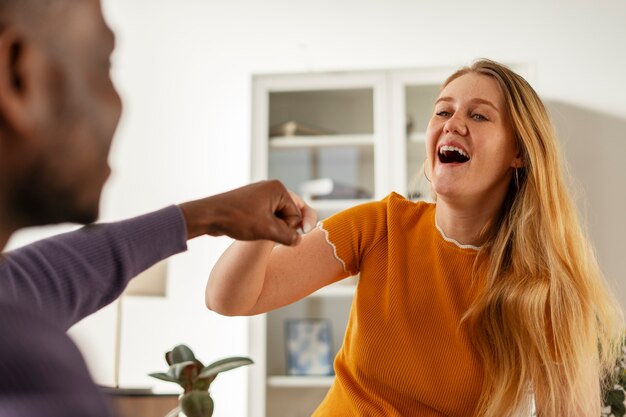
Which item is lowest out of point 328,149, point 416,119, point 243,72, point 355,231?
point 355,231

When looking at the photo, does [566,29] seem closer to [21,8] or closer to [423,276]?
[423,276]

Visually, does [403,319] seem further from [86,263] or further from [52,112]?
[52,112]

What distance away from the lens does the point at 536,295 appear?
4.61 feet

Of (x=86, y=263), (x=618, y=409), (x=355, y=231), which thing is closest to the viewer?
(x=86, y=263)

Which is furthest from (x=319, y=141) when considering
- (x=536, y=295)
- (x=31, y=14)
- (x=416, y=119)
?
(x=31, y=14)

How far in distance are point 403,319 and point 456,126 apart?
401mm

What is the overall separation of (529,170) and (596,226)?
7.36 feet

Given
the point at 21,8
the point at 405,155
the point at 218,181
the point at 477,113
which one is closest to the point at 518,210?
the point at 477,113

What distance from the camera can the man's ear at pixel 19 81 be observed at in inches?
8.4

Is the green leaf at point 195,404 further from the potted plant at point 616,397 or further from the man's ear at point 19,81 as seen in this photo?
the potted plant at point 616,397

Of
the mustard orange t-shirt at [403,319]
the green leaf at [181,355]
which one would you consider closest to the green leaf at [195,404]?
the green leaf at [181,355]

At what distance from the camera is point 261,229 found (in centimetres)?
66

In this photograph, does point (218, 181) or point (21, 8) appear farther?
point (218, 181)

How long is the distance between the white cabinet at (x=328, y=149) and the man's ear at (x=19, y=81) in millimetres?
3027
